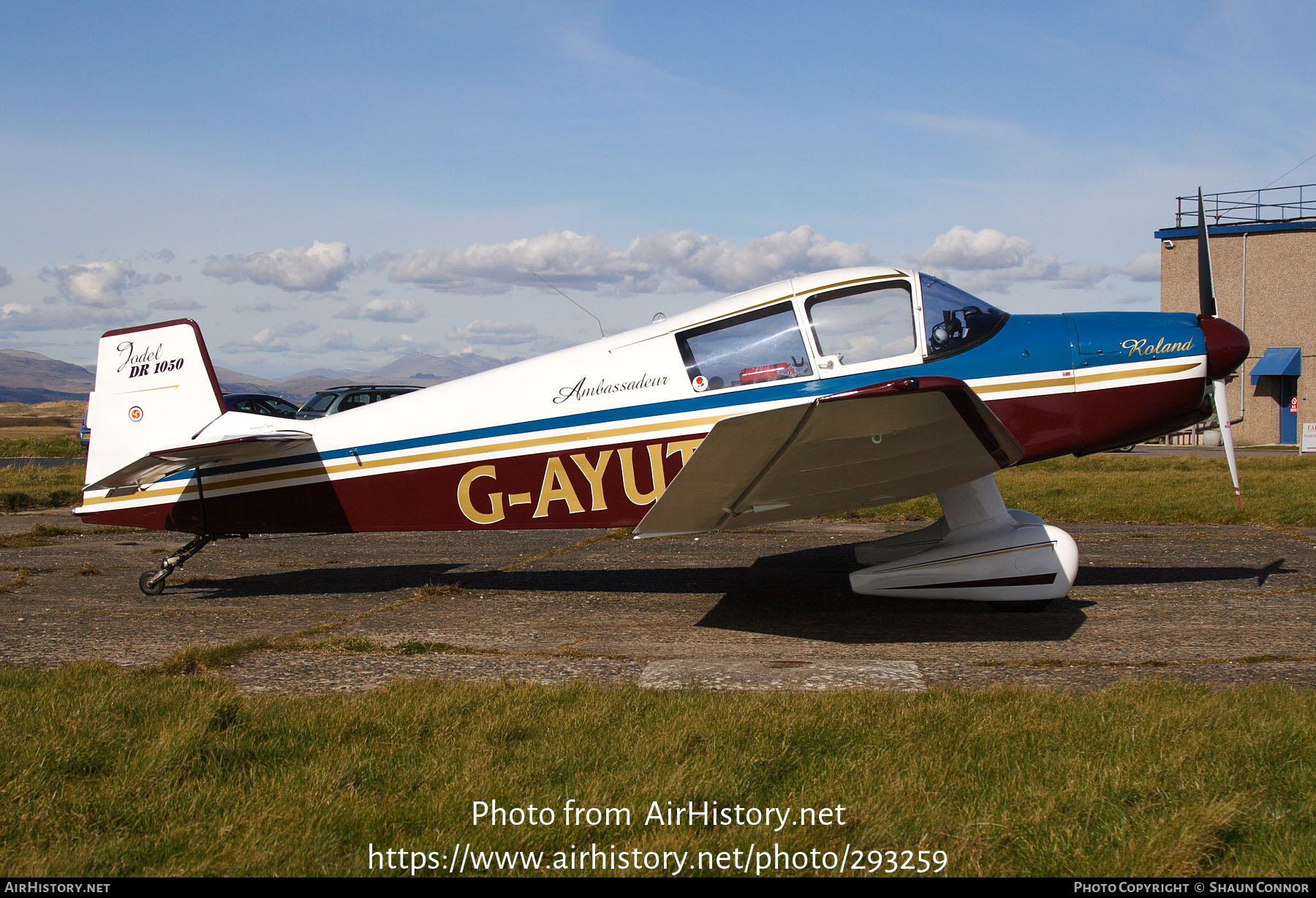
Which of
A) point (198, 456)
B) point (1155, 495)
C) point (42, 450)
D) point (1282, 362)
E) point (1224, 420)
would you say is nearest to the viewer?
point (1224, 420)

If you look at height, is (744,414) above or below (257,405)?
above

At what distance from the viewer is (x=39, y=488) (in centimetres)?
1667

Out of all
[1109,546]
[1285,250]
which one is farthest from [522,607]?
[1285,250]

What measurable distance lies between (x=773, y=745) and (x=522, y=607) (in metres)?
3.95

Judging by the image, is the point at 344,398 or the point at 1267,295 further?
the point at 1267,295

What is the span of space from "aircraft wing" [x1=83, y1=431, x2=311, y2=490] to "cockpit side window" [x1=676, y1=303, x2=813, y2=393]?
339 centimetres

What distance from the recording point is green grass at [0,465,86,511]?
1521 cm

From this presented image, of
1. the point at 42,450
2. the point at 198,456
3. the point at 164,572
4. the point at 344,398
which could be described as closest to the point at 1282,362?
the point at 344,398

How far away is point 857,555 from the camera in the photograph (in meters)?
8.00

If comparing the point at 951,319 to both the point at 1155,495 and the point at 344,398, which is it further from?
the point at 344,398

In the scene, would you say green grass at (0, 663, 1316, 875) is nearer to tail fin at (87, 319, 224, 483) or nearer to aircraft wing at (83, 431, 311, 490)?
aircraft wing at (83, 431, 311, 490)

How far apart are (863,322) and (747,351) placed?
864mm

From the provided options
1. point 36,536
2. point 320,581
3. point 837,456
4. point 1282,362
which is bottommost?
point 1282,362

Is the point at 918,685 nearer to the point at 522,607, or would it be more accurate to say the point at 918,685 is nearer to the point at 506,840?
the point at 506,840
